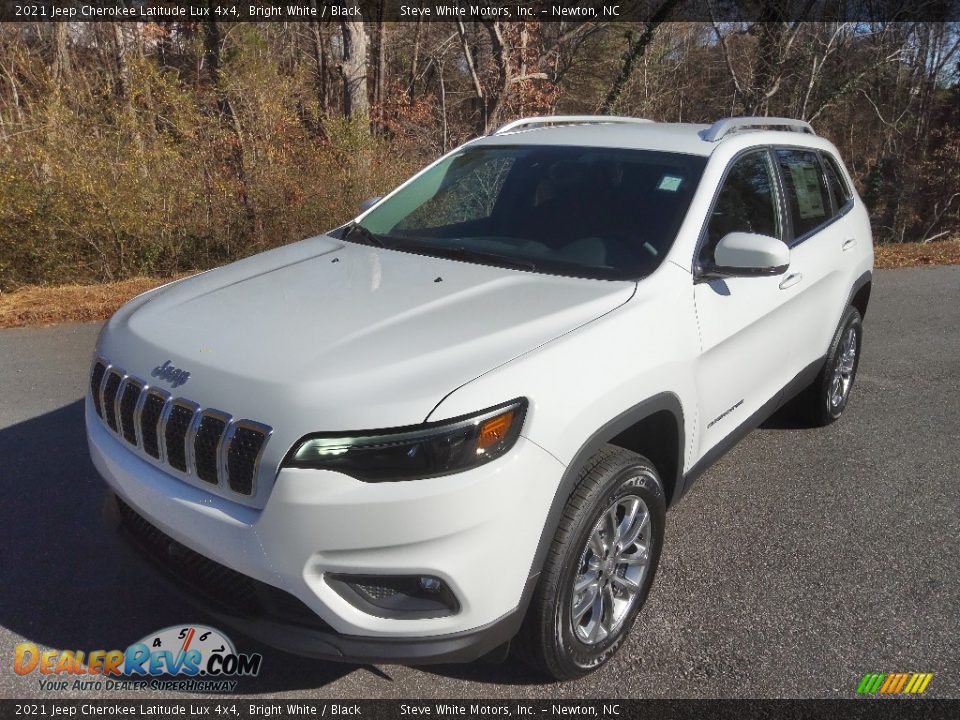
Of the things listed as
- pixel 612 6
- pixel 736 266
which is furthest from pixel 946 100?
pixel 736 266

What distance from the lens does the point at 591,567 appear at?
267 centimetres

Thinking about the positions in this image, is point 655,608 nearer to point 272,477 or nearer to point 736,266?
point 736,266

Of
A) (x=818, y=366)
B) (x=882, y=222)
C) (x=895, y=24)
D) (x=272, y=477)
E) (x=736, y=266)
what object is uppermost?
(x=895, y=24)

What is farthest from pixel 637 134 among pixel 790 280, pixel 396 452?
pixel 396 452

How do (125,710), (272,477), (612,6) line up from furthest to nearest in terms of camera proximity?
1. (612,6)
2. (125,710)
3. (272,477)

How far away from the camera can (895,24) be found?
20703 millimetres

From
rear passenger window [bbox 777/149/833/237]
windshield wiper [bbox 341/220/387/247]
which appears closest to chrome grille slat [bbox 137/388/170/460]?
windshield wiper [bbox 341/220/387/247]

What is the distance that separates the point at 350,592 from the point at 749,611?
1.73 meters

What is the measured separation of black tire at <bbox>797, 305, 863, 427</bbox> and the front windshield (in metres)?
1.81

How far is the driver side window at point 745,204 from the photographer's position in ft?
11.1

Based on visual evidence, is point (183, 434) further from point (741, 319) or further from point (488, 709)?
point (741, 319)

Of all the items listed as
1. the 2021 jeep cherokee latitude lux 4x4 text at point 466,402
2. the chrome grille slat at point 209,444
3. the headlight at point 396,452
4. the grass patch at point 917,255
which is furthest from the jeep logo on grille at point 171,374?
the grass patch at point 917,255

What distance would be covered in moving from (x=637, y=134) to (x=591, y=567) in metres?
2.23

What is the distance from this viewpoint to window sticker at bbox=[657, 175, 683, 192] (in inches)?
136
